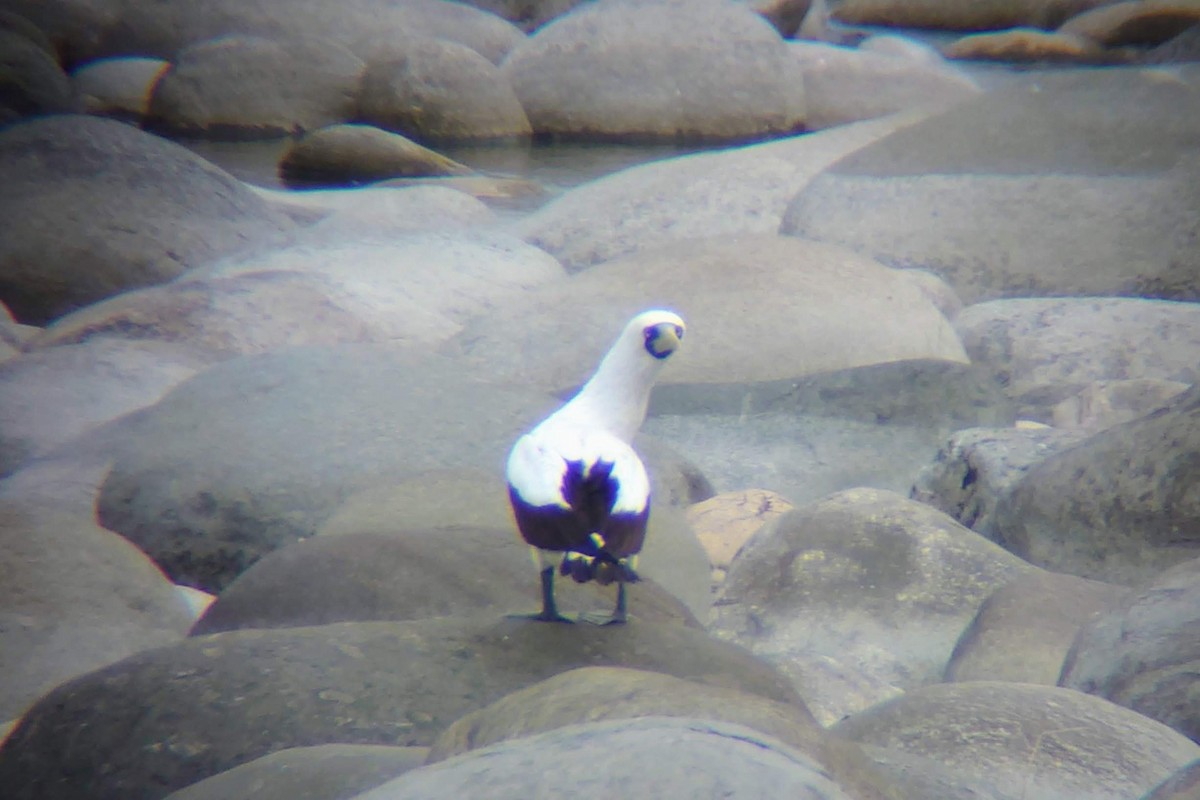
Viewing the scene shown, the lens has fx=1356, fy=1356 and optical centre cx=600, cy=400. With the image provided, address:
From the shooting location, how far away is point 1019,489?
444 cm

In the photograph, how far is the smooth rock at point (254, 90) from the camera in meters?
13.3

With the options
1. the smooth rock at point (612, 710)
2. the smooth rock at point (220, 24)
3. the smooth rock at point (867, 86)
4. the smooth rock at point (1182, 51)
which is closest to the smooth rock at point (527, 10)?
the smooth rock at point (220, 24)

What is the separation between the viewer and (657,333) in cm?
332

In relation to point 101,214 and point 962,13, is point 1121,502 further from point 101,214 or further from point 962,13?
point 962,13

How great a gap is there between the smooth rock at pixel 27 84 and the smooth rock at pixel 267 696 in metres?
8.46

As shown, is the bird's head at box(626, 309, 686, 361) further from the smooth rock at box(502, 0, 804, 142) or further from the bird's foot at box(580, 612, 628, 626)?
the smooth rock at box(502, 0, 804, 142)

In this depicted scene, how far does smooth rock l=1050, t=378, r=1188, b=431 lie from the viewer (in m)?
5.45

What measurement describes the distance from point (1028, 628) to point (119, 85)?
13.2 m

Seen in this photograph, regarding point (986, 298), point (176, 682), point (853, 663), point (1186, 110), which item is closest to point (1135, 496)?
point (853, 663)

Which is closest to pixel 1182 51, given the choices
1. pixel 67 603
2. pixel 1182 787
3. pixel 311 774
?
pixel 67 603

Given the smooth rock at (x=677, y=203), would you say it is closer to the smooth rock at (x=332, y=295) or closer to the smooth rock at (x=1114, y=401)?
the smooth rock at (x=332, y=295)

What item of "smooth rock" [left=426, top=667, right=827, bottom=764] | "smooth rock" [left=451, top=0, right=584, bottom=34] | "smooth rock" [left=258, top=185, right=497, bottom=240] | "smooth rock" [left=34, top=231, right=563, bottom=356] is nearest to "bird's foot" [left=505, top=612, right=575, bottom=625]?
"smooth rock" [left=426, top=667, right=827, bottom=764]

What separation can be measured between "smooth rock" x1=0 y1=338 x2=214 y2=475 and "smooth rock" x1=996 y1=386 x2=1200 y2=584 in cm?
322

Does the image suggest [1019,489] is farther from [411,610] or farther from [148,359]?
[148,359]
